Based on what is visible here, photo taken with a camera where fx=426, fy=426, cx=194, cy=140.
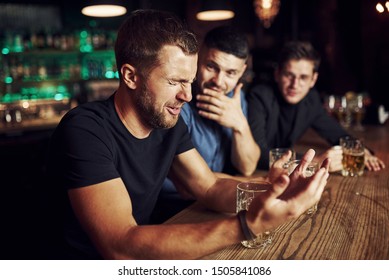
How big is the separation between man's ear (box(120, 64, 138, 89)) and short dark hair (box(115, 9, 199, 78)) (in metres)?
0.02

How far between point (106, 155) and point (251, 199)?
45cm

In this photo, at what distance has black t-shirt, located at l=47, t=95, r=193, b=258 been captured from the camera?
1226 mm

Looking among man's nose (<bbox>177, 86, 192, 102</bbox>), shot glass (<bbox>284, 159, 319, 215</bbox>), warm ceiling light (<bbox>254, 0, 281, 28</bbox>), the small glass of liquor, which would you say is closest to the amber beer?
shot glass (<bbox>284, 159, 319, 215</bbox>)

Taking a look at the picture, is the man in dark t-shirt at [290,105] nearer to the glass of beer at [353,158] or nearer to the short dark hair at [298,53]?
the short dark hair at [298,53]

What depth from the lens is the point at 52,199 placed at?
149cm

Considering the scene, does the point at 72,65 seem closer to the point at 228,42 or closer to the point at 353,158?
the point at 228,42

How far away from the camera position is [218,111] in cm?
202

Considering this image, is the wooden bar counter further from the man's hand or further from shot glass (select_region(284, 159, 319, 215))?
the man's hand

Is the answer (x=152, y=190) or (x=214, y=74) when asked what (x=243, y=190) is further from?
(x=214, y=74)

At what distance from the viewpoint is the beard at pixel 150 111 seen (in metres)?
1.42

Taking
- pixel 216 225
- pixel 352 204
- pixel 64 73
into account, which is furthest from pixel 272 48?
pixel 216 225

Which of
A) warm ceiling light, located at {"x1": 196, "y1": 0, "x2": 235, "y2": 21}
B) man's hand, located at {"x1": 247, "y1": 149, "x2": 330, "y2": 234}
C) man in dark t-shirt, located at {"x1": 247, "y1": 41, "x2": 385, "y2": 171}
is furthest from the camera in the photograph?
warm ceiling light, located at {"x1": 196, "y1": 0, "x2": 235, "y2": 21}

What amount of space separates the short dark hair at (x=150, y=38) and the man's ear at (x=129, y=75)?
18mm
